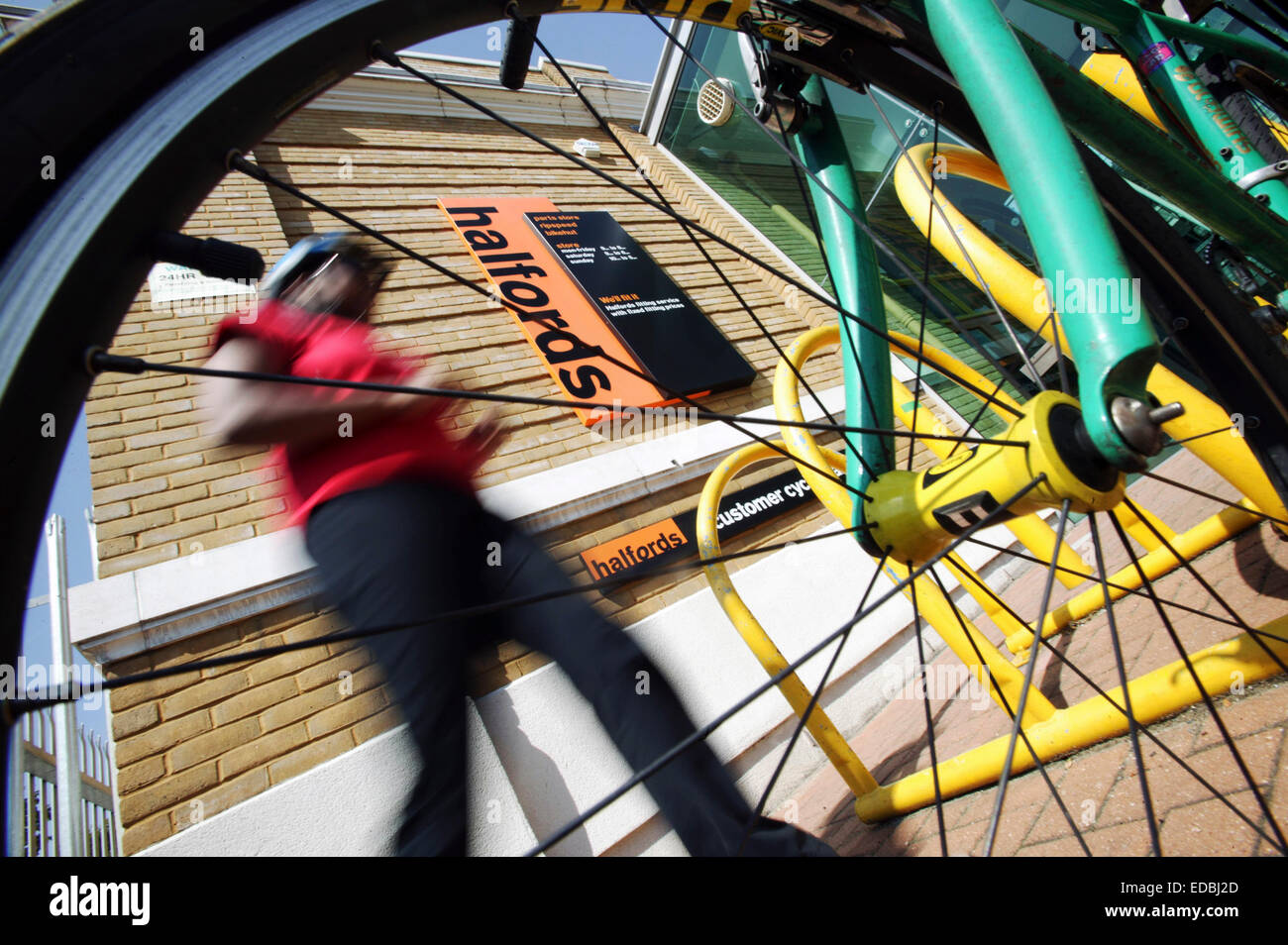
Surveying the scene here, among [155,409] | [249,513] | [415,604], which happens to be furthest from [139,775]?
[415,604]

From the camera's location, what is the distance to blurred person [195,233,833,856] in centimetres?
105

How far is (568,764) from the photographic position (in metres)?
2.57

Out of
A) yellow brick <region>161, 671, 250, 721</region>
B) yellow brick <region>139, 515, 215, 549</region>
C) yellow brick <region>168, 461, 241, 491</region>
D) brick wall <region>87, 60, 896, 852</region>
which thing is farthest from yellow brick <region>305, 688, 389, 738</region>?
yellow brick <region>168, 461, 241, 491</region>

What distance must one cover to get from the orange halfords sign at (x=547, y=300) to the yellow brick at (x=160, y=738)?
2.28 metres

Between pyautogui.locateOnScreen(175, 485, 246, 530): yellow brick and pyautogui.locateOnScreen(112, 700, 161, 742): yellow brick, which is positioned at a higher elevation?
pyautogui.locateOnScreen(175, 485, 246, 530): yellow brick

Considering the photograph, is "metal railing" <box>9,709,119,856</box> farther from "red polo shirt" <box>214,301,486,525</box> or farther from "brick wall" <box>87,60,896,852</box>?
"red polo shirt" <box>214,301,486,525</box>

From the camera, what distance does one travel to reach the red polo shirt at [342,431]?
4.01ft

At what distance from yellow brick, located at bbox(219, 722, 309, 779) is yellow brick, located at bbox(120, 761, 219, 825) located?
43 millimetres

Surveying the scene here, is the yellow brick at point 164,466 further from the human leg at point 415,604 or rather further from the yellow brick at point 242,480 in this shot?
the human leg at point 415,604

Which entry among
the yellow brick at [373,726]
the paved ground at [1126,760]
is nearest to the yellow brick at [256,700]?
the yellow brick at [373,726]

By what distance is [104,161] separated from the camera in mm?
670

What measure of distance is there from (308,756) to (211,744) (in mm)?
320

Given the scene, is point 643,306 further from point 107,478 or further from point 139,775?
point 139,775
